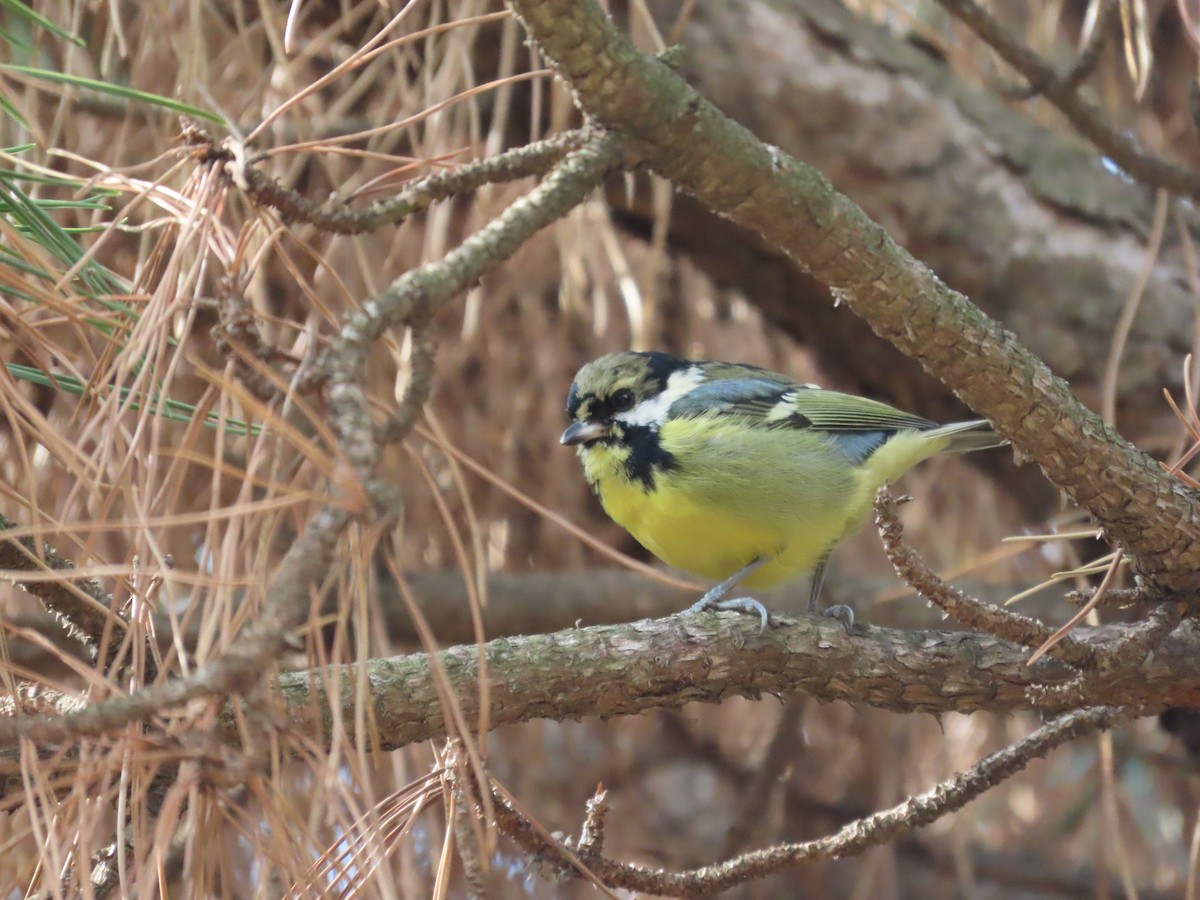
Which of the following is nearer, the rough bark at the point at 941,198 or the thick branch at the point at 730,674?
the thick branch at the point at 730,674

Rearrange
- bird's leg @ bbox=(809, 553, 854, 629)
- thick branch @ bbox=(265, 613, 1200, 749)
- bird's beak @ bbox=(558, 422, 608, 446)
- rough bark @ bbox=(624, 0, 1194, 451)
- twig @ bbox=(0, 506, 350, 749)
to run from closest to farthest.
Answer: twig @ bbox=(0, 506, 350, 749) < thick branch @ bbox=(265, 613, 1200, 749) < bird's leg @ bbox=(809, 553, 854, 629) < bird's beak @ bbox=(558, 422, 608, 446) < rough bark @ bbox=(624, 0, 1194, 451)

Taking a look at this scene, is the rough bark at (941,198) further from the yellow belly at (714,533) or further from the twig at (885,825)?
the twig at (885,825)

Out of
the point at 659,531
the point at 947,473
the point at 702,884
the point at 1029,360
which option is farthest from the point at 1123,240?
the point at 702,884

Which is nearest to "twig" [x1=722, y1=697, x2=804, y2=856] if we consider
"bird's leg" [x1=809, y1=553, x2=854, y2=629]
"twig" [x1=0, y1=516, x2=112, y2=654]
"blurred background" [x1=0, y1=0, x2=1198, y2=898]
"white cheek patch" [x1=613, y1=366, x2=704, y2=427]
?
"blurred background" [x1=0, y1=0, x2=1198, y2=898]

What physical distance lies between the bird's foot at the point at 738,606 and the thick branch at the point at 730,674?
32 mm

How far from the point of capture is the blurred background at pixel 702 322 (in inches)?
109

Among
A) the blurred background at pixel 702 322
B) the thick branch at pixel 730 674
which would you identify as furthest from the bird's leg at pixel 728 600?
the blurred background at pixel 702 322

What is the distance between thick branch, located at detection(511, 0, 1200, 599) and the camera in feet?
5.08

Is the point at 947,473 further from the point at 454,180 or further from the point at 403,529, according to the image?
the point at 454,180

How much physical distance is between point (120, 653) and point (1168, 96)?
12.4 feet

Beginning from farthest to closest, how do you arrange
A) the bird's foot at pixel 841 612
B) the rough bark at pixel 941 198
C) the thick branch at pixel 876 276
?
1. the rough bark at pixel 941 198
2. the bird's foot at pixel 841 612
3. the thick branch at pixel 876 276

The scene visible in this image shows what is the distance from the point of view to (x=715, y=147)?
1.59 metres

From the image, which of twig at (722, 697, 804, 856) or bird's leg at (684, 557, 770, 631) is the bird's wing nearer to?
bird's leg at (684, 557, 770, 631)

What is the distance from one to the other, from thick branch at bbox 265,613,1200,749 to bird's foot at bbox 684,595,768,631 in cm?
3
